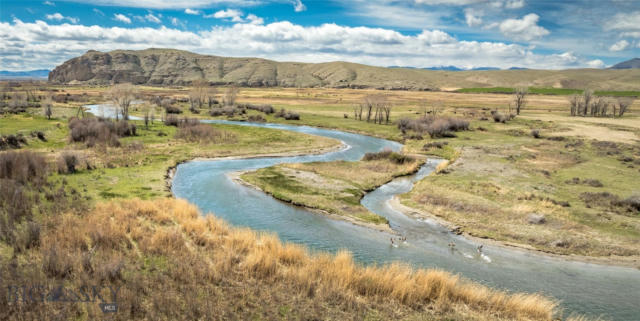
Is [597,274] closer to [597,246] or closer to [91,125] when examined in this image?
[597,246]

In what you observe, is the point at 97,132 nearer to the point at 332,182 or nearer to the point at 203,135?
the point at 203,135

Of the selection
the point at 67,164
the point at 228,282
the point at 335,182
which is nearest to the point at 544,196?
the point at 335,182

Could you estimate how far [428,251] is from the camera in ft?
70.0

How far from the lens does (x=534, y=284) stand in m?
17.8

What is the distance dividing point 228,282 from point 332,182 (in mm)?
22825

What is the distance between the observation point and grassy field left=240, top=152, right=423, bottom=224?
28702 millimetres

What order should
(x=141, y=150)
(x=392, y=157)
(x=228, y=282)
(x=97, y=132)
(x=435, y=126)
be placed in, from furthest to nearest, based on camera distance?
(x=435, y=126), (x=97, y=132), (x=141, y=150), (x=392, y=157), (x=228, y=282)

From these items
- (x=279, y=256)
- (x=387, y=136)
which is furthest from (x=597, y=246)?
(x=387, y=136)

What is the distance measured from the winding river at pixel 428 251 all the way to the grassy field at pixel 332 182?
1.29 metres

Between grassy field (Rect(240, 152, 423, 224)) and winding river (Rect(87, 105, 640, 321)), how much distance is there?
1.29 meters

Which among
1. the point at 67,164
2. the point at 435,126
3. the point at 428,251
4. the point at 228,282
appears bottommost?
the point at 428,251

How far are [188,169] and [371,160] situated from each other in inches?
908

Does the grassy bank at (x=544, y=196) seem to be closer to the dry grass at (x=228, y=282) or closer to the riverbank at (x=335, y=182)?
the riverbank at (x=335, y=182)

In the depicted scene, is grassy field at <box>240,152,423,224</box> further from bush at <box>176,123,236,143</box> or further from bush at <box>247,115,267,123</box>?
bush at <box>247,115,267,123</box>
